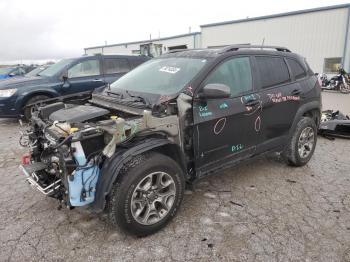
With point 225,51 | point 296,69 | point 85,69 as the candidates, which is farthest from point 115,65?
point 225,51

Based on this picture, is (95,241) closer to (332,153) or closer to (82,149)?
(82,149)

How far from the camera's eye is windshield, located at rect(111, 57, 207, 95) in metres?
3.36

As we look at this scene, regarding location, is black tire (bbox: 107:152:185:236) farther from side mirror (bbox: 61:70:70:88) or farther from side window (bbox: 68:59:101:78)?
side window (bbox: 68:59:101:78)

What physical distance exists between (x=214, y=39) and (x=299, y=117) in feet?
64.5

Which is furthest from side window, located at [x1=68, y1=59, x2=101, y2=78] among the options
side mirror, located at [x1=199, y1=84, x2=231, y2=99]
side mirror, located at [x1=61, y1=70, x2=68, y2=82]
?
side mirror, located at [x1=199, y1=84, x2=231, y2=99]

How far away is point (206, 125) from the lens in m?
3.21

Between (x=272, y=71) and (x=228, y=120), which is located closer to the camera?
(x=228, y=120)

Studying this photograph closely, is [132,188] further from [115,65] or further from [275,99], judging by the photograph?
[115,65]

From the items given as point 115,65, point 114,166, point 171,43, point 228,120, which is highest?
point 171,43

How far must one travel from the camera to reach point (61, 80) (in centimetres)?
773

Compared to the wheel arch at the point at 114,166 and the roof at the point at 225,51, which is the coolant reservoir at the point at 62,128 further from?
the roof at the point at 225,51

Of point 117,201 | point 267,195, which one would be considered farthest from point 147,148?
point 267,195

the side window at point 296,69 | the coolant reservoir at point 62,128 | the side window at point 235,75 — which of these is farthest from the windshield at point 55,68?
the side window at point 296,69

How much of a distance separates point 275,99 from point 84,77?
559cm
